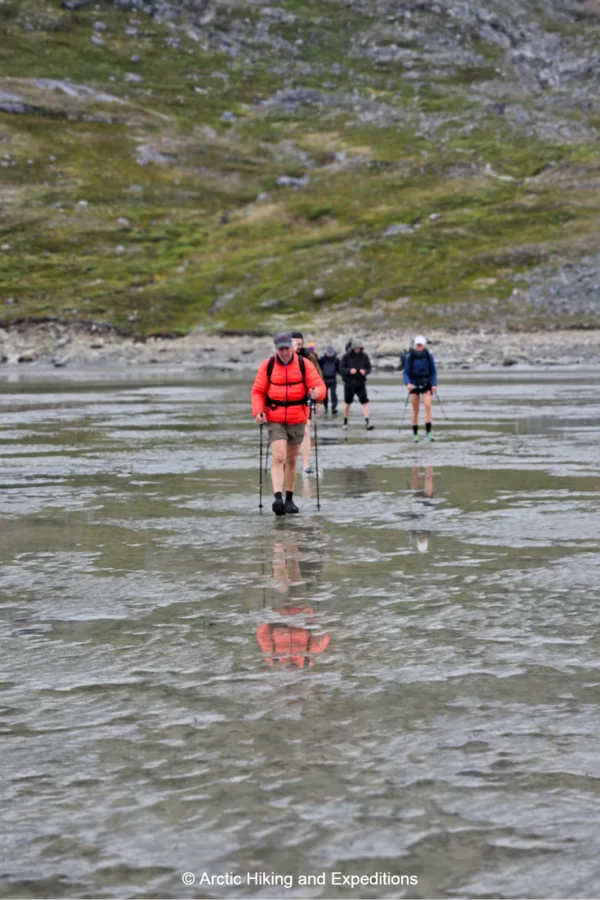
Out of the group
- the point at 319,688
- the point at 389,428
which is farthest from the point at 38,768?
the point at 389,428

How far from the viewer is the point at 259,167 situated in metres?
174

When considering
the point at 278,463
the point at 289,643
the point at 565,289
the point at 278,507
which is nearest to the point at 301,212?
the point at 565,289

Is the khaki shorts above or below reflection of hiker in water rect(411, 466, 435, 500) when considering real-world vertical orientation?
above

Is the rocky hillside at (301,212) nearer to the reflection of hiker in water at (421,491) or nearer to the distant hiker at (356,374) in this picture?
the distant hiker at (356,374)

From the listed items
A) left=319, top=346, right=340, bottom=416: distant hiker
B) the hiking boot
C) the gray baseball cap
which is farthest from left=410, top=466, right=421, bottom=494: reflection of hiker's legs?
left=319, top=346, right=340, bottom=416: distant hiker

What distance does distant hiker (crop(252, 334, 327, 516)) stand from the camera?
614 inches

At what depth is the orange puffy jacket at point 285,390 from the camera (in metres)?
15.7

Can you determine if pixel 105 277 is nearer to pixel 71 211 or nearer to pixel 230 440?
pixel 71 211

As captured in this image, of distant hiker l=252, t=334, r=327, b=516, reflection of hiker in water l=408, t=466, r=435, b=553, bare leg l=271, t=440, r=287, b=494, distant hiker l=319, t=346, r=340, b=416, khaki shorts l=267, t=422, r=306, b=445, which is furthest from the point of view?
distant hiker l=319, t=346, r=340, b=416

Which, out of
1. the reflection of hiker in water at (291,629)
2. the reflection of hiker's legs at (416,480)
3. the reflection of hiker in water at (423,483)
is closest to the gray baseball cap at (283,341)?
the reflection of hiker in water at (423,483)

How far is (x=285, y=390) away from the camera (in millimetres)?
15773

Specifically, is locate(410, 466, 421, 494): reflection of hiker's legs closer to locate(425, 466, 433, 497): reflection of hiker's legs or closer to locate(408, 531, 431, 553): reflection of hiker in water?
locate(425, 466, 433, 497): reflection of hiker's legs

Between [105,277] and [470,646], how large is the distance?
120676mm

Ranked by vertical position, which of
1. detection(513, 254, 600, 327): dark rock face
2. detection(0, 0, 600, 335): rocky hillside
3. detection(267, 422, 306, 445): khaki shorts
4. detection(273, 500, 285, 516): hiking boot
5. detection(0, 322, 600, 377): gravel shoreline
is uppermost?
detection(0, 0, 600, 335): rocky hillside
